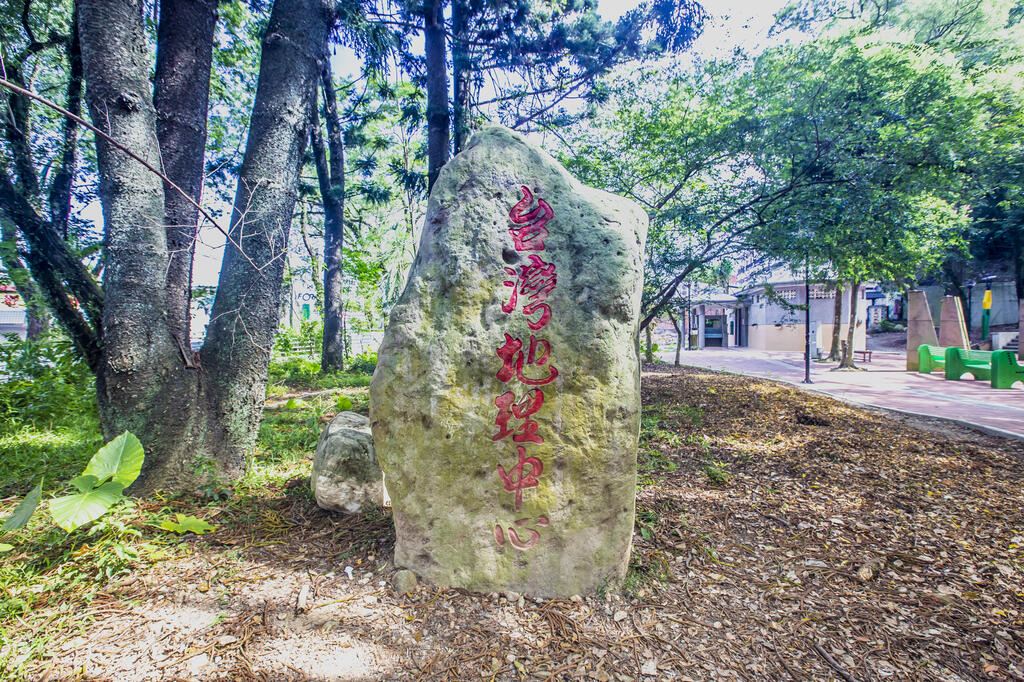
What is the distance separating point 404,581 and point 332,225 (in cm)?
987


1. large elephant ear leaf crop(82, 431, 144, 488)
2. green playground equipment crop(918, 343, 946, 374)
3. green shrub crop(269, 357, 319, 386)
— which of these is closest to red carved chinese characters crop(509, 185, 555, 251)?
large elephant ear leaf crop(82, 431, 144, 488)

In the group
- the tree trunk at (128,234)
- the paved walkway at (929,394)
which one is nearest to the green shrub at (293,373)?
the tree trunk at (128,234)

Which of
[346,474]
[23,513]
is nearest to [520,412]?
[346,474]

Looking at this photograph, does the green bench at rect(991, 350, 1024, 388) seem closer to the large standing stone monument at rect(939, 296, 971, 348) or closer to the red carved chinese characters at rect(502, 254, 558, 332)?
the large standing stone monument at rect(939, 296, 971, 348)

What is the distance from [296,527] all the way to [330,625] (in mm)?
918

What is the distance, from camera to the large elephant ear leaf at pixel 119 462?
2416 millimetres

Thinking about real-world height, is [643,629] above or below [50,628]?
below

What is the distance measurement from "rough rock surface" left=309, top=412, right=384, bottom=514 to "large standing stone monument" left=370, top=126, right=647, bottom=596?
0.75 metres

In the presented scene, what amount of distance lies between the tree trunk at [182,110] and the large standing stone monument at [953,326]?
56.1 ft

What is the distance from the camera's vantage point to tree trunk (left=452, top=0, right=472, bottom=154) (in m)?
7.39

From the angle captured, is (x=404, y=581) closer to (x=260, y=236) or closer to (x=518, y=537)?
(x=518, y=537)

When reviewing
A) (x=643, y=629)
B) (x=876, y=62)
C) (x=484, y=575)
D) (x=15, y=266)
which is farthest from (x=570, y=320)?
(x=876, y=62)

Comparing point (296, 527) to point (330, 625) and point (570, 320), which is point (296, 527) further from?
point (570, 320)

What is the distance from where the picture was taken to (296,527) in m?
2.87
